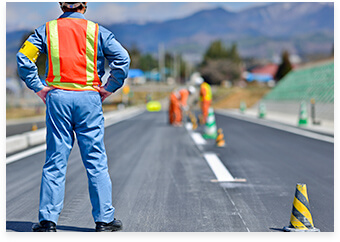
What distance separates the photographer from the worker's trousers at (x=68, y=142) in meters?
4.11

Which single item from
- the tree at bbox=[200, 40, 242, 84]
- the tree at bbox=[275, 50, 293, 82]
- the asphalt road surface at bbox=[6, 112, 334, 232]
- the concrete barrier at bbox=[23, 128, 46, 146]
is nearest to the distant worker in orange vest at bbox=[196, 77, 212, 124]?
the concrete barrier at bbox=[23, 128, 46, 146]

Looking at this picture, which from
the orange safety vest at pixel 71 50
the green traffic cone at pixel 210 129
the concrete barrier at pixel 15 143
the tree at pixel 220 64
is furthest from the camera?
the tree at pixel 220 64

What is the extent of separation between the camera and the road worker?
409 cm

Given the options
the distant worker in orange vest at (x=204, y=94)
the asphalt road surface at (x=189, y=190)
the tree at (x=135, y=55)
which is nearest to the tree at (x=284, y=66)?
the tree at (x=135, y=55)

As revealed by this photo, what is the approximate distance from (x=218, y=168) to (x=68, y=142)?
425 cm

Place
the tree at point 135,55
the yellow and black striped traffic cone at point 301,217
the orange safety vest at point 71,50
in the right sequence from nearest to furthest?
the orange safety vest at point 71,50 < the yellow and black striped traffic cone at point 301,217 < the tree at point 135,55

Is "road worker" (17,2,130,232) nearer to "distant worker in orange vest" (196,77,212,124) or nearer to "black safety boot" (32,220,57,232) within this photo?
"black safety boot" (32,220,57,232)

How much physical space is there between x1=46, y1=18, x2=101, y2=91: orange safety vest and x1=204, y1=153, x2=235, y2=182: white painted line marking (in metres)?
3.42

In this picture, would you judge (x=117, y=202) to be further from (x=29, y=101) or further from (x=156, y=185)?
(x=29, y=101)

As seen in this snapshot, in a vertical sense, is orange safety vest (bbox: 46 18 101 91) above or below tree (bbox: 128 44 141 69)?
below

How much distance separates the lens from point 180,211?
5.07 m

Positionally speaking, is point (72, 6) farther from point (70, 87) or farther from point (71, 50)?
point (70, 87)

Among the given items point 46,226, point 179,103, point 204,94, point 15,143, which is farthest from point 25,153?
point 204,94

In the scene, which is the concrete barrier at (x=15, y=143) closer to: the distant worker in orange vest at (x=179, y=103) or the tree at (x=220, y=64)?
the distant worker in orange vest at (x=179, y=103)
